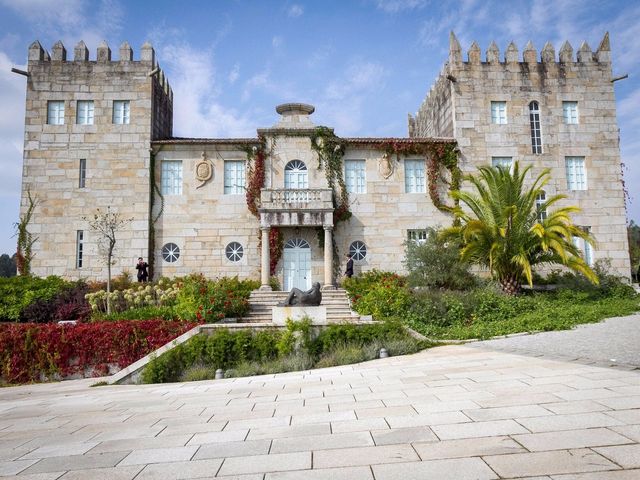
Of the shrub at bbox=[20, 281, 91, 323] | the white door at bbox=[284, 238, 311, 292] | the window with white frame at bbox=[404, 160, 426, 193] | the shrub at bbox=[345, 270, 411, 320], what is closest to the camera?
the shrub at bbox=[345, 270, 411, 320]

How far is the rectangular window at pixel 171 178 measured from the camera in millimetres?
22297

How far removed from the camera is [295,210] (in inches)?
822

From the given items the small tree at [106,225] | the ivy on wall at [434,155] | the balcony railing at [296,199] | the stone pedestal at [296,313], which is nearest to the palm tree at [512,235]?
the ivy on wall at [434,155]

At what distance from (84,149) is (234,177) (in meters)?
7.38

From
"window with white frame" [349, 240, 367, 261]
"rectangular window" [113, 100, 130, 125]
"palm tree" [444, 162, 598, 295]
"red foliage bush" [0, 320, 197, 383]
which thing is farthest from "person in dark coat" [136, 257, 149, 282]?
"palm tree" [444, 162, 598, 295]

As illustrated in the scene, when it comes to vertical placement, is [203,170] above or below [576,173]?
above

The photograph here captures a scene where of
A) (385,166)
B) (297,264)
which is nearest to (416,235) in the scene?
(385,166)

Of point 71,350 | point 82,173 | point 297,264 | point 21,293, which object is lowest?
point 71,350

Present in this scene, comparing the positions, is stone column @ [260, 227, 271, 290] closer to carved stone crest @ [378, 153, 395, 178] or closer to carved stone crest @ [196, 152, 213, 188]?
carved stone crest @ [196, 152, 213, 188]

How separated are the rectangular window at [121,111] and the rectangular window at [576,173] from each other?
22.4m

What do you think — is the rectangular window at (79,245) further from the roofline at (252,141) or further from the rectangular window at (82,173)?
the roofline at (252,141)

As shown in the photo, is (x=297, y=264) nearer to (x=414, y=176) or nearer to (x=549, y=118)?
(x=414, y=176)

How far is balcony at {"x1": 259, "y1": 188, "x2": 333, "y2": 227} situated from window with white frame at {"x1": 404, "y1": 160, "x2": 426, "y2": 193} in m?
4.48

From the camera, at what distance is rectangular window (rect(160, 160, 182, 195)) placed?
73.2ft
